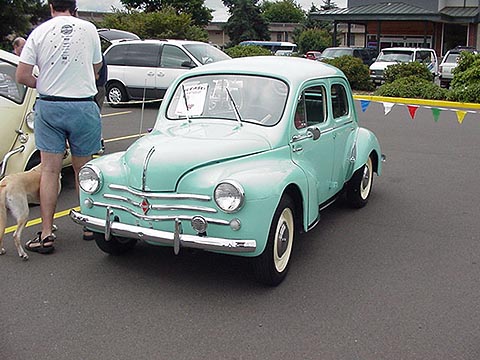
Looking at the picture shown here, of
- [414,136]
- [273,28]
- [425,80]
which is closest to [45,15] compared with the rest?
[425,80]

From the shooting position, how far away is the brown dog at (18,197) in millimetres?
4777

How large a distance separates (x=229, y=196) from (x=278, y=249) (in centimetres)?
68

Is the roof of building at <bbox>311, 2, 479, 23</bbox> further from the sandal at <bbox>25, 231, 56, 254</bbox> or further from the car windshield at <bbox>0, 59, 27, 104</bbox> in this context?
the sandal at <bbox>25, 231, 56, 254</bbox>

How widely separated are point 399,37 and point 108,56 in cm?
3060

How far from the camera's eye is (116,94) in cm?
1517

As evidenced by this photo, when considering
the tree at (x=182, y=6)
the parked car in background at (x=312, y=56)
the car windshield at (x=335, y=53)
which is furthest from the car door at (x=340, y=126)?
the tree at (x=182, y=6)

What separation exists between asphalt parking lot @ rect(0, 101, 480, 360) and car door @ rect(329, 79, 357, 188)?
551 mm

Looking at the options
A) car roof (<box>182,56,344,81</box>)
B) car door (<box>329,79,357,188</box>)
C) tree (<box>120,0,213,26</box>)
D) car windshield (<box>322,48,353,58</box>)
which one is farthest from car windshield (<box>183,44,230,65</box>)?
tree (<box>120,0,213,26</box>)

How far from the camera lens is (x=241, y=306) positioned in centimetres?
412

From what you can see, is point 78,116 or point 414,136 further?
point 414,136

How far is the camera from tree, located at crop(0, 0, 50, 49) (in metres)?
23.7

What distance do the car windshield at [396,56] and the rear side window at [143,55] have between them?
39.5 ft

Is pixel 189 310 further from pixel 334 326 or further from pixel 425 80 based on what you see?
pixel 425 80

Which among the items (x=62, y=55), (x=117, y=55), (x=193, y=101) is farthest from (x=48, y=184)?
(x=117, y=55)
